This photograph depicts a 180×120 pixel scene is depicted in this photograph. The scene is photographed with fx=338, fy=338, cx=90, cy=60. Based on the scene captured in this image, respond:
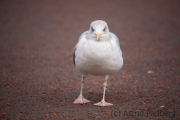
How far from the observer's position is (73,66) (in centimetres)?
791

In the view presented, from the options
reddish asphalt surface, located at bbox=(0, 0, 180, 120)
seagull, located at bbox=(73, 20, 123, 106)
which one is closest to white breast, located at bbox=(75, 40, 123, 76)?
seagull, located at bbox=(73, 20, 123, 106)

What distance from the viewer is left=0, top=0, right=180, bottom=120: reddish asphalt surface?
17.0ft

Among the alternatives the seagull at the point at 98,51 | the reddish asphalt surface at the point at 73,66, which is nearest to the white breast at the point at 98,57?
the seagull at the point at 98,51

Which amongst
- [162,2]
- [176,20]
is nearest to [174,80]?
[176,20]

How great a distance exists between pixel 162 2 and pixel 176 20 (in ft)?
11.5

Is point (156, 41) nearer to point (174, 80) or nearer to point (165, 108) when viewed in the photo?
point (174, 80)

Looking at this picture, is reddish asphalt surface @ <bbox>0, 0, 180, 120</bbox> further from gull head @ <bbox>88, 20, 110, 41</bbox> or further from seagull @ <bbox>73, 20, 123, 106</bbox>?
gull head @ <bbox>88, 20, 110, 41</bbox>

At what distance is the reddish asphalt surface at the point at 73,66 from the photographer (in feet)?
17.0

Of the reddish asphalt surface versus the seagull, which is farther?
the reddish asphalt surface

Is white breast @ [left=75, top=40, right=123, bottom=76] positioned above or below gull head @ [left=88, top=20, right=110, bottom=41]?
below

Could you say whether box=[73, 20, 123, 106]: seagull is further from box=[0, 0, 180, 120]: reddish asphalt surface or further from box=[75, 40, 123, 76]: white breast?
box=[0, 0, 180, 120]: reddish asphalt surface

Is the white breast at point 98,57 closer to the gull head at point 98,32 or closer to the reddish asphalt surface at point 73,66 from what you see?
the gull head at point 98,32

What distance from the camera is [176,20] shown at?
Answer: 12.8 metres

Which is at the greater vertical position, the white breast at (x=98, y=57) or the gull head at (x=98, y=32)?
the gull head at (x=98, y=32)
